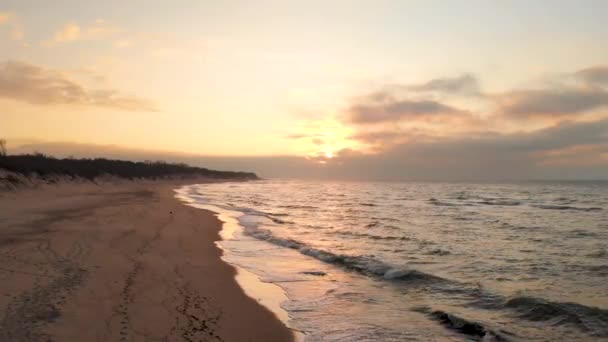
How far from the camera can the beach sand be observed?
6883 millimetres

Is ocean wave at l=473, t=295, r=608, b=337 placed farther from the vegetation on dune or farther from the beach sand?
the vegetation on dune

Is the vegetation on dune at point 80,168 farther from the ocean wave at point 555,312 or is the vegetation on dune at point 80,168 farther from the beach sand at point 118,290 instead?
the ocean wave at point 555,312

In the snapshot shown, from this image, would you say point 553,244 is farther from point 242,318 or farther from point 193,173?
point 193,173

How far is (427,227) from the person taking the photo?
2455 centimetres

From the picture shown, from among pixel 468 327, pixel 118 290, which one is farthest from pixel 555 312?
pixel 118 290

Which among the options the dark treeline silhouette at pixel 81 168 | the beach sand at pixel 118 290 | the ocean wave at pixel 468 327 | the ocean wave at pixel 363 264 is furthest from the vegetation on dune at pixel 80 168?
the ocean wave at pixel 468 327

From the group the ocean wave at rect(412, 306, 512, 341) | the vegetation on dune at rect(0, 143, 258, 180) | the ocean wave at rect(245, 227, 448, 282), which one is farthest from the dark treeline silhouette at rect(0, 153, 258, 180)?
the ocean wave at rect(412, 306, 512, 341)

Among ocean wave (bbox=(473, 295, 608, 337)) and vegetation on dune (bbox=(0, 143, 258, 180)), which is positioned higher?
vegetation on dune (bbox=(0, 143, 258, 180))

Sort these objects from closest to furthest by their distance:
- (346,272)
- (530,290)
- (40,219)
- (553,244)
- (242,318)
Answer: (242,318) < (530,290) < (346,272) < (553,244) < (40,219)

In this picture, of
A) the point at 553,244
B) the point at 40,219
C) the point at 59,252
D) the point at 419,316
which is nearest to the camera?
the point at 419,316

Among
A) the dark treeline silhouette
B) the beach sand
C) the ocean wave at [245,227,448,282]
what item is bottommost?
the ocean wave at [245,227,448,282]

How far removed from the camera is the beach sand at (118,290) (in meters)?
6.88

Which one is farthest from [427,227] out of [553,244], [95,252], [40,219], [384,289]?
[40,219]

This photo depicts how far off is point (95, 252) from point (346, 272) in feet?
24.5
